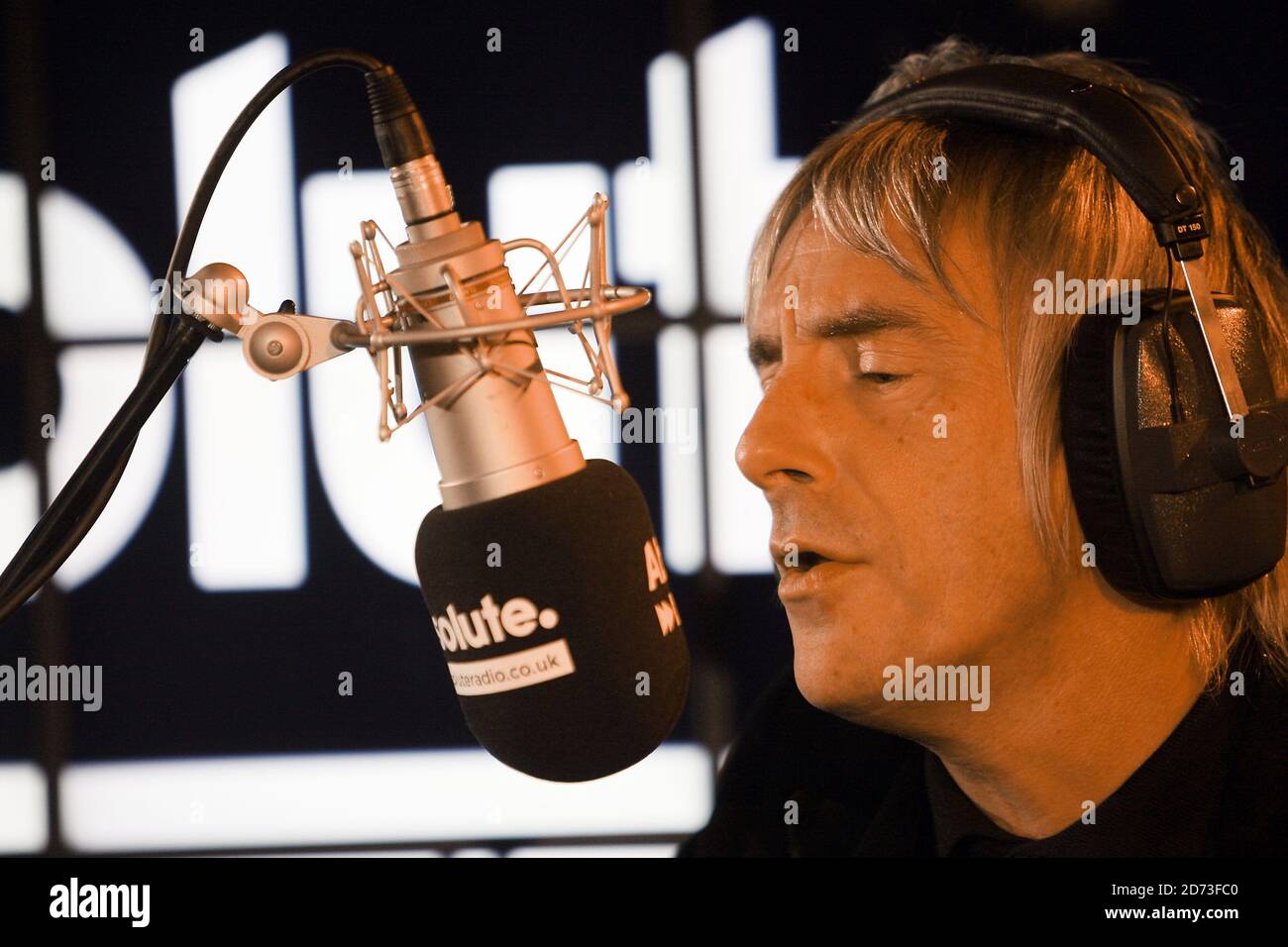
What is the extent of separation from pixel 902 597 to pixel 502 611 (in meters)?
0.40

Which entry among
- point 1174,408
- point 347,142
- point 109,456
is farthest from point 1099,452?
point 347,142

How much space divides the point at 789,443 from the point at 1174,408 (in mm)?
256

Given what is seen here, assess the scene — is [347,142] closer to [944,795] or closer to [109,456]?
[109,456]

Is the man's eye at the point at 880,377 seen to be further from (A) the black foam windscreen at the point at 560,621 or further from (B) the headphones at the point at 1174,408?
(A) the black foam windscreen at the point at 560,621

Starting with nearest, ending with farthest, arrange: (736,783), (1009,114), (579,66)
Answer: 1. (1009,114)
2. (736,783)
3. (579,66)

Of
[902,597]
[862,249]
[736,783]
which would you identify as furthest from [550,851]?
[862,249]

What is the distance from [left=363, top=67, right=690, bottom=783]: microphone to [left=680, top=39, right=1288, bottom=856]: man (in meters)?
0.30

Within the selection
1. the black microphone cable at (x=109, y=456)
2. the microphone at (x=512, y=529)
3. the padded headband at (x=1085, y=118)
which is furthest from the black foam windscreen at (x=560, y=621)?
the padded headband at (x=1085, y=118)

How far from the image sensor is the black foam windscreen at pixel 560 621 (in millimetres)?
555

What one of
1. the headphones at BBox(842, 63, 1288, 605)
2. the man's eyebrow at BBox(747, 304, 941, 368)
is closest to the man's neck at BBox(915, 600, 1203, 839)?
the headphones at BBox(842, 63, 1288, 605)

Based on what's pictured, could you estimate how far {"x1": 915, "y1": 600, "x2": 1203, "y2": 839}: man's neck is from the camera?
884 millimetres

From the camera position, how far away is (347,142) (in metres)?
A: 1.21

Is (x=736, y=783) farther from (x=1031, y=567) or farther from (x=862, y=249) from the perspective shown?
(x=862, y=249)

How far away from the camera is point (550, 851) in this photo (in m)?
1.12
